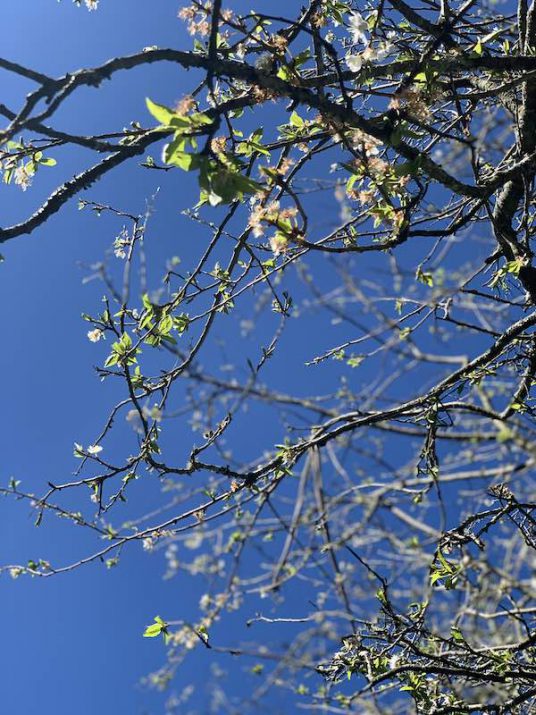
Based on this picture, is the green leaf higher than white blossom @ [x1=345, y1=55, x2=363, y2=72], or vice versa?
white blossom @ [x1=345, y1=55, x2=363, y2=72]

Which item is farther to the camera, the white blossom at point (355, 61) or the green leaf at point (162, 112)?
the white blossom at point (355, 61)

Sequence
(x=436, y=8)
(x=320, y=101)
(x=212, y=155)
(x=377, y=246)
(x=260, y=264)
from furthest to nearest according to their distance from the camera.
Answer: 1. (x=436, y=8)
2. (x=260, y=264)
3. (x=377, y=246)
4. (x=320, y=101)
5. (x=212, y=155)

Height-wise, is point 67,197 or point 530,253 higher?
point 67,197

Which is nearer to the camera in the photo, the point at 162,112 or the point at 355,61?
the point at 162,112

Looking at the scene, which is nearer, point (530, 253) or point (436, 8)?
point (530, 253)

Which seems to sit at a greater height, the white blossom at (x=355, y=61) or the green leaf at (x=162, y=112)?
the white blossom at (x=355, y=61)

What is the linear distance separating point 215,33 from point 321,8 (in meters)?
1.81

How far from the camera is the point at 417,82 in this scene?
2.85 meters

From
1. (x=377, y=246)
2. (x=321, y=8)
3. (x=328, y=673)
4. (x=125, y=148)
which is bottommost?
(x=328, y=673)

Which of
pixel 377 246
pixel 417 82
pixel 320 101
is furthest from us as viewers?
pixel 417 82

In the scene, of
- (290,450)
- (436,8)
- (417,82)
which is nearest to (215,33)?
(417,82)

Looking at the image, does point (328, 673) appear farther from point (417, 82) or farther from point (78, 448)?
point (417, 82)

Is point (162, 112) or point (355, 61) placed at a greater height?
point (355, 61)

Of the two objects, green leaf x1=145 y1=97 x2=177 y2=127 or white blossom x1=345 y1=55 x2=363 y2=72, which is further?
white blossom x1=345 y1=55 x2=363 y2=72
